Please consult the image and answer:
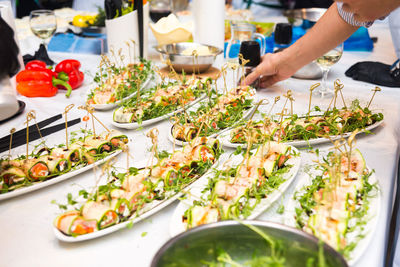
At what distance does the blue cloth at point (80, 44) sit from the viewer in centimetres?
260

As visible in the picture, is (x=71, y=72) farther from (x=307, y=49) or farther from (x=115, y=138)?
(x=307, y=49)

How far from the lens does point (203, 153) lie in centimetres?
115

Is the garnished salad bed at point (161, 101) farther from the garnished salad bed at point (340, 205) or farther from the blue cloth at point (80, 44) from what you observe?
the blue cloth at point (80, 44)

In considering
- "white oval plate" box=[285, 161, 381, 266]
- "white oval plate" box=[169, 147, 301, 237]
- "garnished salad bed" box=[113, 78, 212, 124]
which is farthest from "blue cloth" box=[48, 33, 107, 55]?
"white oval plate" box=[285, 161, 381, 266]

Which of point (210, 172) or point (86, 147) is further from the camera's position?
point (86, 147)

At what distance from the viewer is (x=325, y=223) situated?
82 centimetres

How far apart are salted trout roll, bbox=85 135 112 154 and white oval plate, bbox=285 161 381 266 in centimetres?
62

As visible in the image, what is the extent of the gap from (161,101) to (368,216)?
96 centimetres

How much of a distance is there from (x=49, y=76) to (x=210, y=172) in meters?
1.16

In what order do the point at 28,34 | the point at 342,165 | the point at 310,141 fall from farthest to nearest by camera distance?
the point at 28,34 → the point at 310,141 → the point at 342,165

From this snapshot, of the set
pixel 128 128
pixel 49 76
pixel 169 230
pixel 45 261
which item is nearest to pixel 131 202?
pixel 169 230

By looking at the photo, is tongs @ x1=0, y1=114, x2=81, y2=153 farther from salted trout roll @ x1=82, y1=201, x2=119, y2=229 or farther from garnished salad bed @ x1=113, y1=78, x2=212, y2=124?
salted trout roll @ x1=82, y1=201, x2=119, y2=229

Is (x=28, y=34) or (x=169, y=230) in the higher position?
(x=28, y=34)

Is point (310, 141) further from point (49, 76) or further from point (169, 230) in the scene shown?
point (49, 76)
